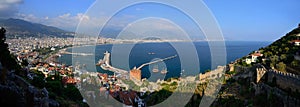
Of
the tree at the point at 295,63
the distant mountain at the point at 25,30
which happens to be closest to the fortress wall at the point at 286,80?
the tree at the point at 295,63

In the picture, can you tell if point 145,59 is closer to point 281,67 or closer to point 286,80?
point 281,67

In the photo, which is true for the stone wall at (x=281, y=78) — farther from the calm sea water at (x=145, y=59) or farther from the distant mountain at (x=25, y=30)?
the distant mountain at (x=25, y=30)

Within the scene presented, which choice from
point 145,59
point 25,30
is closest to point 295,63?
point 145,59

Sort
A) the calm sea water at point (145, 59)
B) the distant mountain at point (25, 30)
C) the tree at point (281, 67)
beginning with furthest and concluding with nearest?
the distant mountain at point (25, 30)
the calm sea water at point (145, 59)
the tree at point (281, 67)

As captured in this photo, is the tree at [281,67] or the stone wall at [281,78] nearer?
the stone wall at [281,78]

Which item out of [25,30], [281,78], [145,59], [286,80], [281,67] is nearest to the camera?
[286,80]

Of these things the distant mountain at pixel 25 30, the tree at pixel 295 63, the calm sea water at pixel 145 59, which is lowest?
the calm sea water at pixel 145 59

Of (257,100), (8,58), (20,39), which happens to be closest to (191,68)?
(257,100)

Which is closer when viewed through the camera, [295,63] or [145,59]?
[295,63]

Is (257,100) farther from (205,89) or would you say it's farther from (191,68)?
(191,68)

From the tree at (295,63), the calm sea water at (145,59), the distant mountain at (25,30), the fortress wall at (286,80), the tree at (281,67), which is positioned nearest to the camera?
the fortress wall at (286,80)

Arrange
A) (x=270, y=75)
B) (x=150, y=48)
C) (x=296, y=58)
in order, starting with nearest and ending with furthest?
(x=270, y=75) < (x=296, y=58) < (x=150, y=48)
